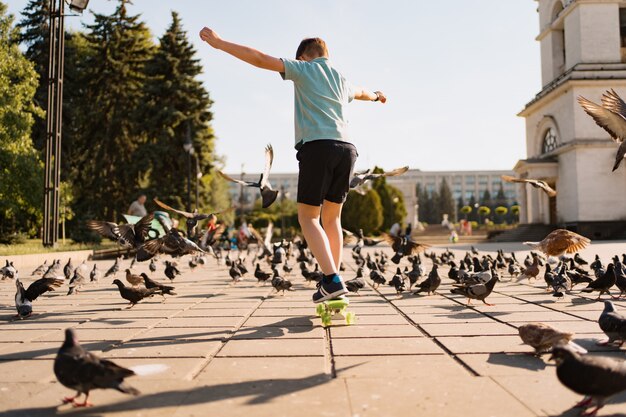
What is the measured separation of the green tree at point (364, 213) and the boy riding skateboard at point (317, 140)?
49.9 metres

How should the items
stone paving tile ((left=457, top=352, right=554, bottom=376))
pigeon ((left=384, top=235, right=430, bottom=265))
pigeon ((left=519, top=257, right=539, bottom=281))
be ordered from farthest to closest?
pigeon ((left=384, top=235, right=430, bottom=265)) → pigeon ((left=519, top=257, right=539, bottom=281)) → stone paving tile ((left=457, top=352, right=554, bottom=376))

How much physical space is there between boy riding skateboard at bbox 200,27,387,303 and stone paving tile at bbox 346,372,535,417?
1.57 metres

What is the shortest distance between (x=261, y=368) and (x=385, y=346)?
3.27ft

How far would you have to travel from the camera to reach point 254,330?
4391mm

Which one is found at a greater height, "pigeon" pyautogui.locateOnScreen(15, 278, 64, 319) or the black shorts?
the black shorts

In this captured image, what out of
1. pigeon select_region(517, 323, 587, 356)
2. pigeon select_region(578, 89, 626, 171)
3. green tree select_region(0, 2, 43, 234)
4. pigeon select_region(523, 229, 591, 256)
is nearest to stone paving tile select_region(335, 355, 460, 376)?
pigeon select_region(517, 323, 587, 356)

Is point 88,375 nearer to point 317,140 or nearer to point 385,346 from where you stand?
point 385,346

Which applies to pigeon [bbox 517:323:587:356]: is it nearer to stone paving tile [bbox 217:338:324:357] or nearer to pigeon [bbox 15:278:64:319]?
stone paving tile [bbox 217:338:324:357]

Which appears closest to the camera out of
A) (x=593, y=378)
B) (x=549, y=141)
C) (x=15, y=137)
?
(x=593, y=378)

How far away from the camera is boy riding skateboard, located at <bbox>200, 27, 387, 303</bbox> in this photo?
4234 millimetres

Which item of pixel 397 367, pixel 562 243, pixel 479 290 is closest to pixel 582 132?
pixel 562 243

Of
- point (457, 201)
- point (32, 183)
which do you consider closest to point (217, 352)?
point (32, 183)

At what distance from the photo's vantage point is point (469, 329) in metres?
4.37

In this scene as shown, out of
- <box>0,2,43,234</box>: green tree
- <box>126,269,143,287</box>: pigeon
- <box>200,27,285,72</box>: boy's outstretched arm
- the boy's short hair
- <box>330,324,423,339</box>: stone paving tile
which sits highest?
<box>0,2,43,234</box>: green tree
